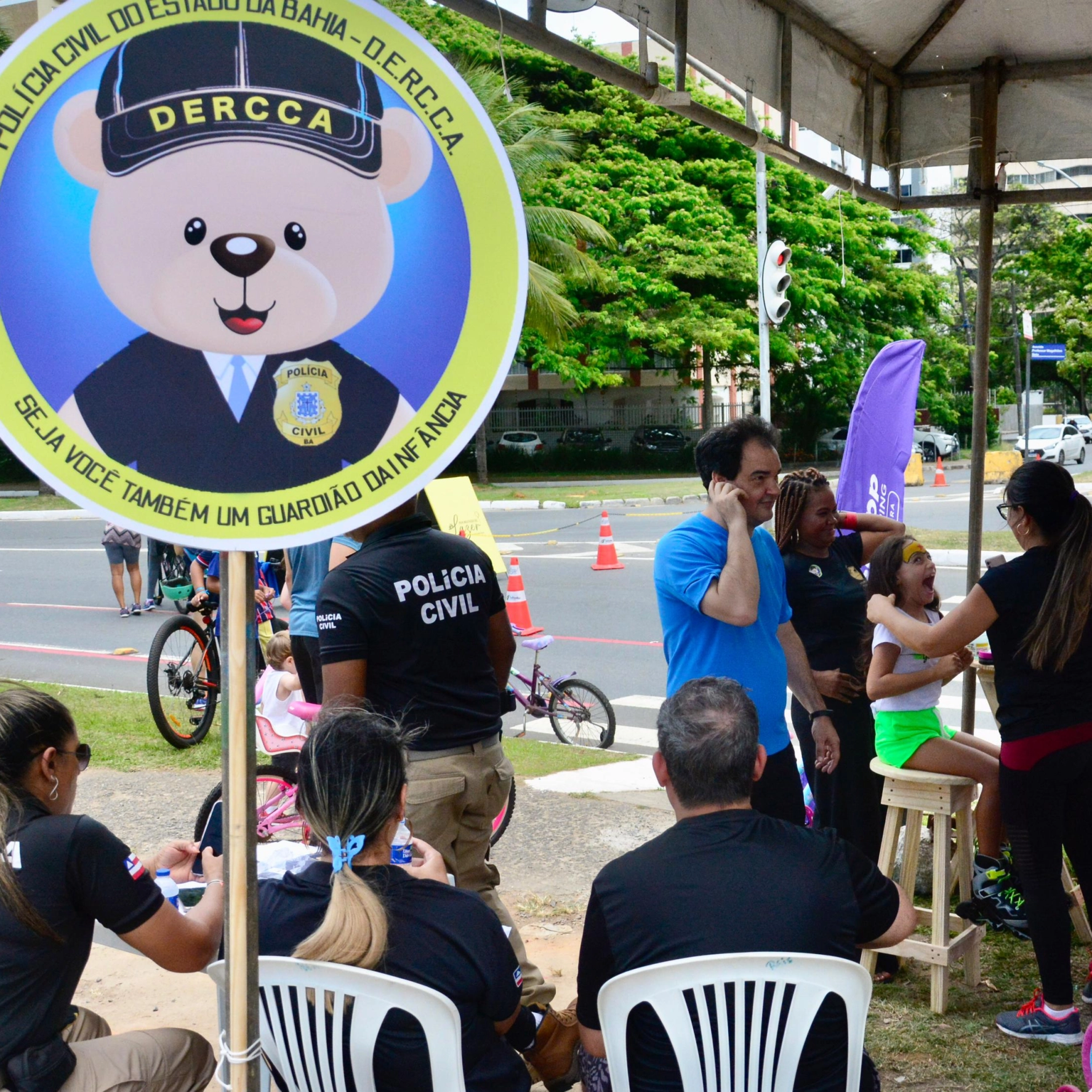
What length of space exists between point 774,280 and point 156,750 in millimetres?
8678

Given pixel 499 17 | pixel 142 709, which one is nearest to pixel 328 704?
pixel 499 17

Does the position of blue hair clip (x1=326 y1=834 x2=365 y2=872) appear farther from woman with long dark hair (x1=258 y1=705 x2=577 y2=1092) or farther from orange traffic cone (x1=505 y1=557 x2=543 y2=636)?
orange traffic cone (x1=505 y1=557 x2=543 y2=636)

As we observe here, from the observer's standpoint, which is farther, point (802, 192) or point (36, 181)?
point (802, 192)

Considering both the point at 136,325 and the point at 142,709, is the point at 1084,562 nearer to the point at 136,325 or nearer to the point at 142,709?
the point at 136,325

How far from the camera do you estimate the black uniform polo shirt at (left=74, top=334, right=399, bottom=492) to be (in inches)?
65.5

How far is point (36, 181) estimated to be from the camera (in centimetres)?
161

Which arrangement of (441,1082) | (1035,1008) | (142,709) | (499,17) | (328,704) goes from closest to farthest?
(441,1082) < (328,704) < (499,17) < (1035,1008) < (142,709)

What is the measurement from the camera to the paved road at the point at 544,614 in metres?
9.72

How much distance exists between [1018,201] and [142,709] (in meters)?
6.39

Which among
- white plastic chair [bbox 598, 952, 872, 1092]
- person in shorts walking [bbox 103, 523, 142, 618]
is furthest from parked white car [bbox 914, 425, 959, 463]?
white plastic chair [bbox 598, 952, 872, 1092]

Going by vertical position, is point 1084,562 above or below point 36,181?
below

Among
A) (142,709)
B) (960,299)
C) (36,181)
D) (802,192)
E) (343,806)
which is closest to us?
(36,181)

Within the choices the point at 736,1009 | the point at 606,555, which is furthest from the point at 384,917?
the point at 606,555

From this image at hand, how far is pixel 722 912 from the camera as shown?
7.07ft
